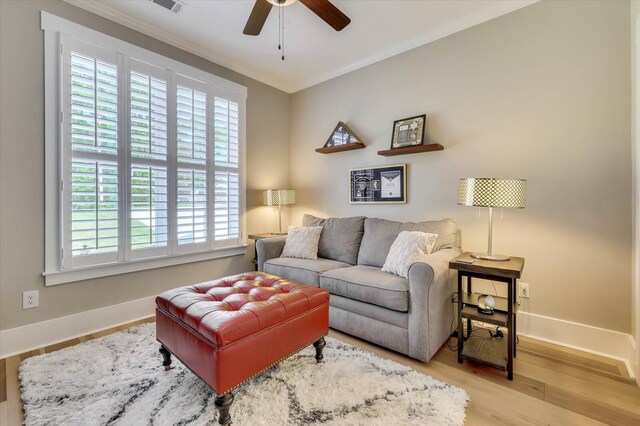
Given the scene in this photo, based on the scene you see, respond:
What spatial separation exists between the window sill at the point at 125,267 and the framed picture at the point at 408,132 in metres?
2.29

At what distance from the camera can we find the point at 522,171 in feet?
7.72

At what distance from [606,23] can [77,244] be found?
14.4 feet

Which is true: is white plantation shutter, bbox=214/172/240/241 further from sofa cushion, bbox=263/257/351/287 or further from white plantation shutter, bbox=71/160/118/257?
white plantation shutter, bbox=71/160/118/257

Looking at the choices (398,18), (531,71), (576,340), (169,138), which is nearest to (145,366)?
(169,138)

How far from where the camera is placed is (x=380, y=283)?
6.89ft

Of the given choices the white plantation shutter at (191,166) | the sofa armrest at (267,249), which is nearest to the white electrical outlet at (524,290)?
the sofa armrest at (267,249)

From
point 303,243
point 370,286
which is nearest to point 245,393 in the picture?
point 370,286

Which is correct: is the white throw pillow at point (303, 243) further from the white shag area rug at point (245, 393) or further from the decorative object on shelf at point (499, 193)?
the decorative object on shelf at point (499, 193)

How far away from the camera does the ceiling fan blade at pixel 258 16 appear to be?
75.1 inches

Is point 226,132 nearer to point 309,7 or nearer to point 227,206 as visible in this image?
point 227,206

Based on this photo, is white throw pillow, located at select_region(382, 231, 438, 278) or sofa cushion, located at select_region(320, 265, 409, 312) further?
white throw pillow, located at select_region(382, 231, 438, 278)

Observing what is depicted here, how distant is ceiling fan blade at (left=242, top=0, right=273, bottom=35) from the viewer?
6.26 ft

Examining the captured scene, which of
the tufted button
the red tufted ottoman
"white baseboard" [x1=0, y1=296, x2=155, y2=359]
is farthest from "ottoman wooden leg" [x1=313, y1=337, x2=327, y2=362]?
"white baseboard" [x1=0, y1=296, x2=155, y2=359]

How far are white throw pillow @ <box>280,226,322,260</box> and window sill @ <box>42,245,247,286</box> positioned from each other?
0.82 metres
